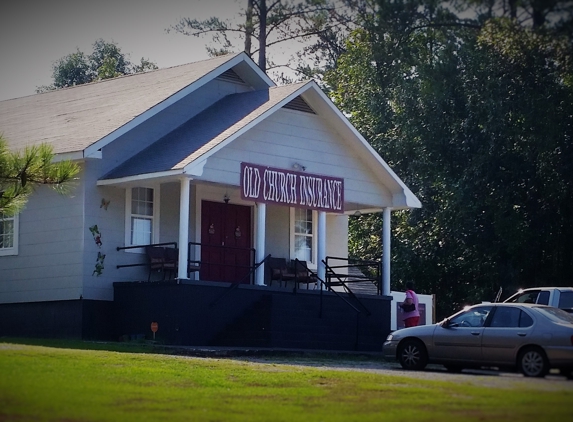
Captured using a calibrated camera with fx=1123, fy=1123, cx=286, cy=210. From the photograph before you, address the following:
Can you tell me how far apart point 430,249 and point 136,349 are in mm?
18521

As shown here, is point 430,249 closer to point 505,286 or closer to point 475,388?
point 505,286

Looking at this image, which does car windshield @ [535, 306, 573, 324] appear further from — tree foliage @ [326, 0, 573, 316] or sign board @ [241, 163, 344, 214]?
tree foliage @ [326, 0, 573, 316]

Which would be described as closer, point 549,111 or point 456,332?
point 456,332

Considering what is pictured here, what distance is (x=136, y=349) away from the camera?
2206cm

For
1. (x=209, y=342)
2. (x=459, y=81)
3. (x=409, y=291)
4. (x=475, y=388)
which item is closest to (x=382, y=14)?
(x=459, y=81)

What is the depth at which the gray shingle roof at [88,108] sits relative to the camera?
26031 mm

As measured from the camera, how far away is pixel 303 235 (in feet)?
100

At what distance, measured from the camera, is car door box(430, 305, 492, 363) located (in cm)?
1992

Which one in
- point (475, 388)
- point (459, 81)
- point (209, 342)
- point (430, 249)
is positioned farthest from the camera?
point (430, 249)

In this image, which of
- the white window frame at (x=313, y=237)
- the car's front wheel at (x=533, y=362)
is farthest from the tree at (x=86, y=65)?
the car's front wheel at (x=533, y=362)

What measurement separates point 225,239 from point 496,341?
34.4ft

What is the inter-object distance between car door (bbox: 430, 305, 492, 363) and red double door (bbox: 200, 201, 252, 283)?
26.8 ft

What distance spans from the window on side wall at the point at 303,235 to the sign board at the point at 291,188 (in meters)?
2.39

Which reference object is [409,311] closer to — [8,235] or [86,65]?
[8,235]
